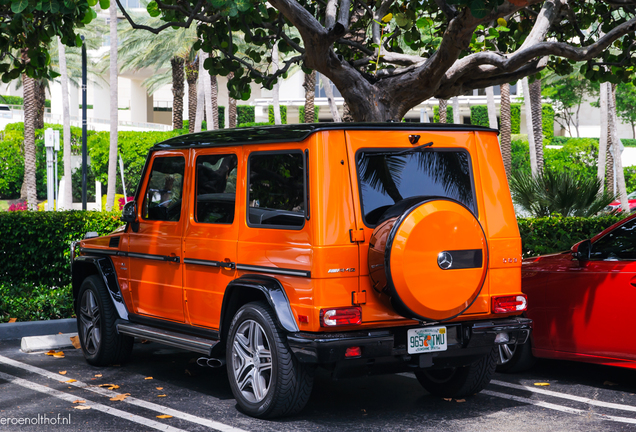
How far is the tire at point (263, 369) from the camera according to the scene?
5.07m

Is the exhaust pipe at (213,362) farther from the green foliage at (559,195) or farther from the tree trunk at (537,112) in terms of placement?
the tree trunk at (537,112)

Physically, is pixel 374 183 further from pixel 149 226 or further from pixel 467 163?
pixel 149 226

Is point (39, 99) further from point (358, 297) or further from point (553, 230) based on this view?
point (358, 297)

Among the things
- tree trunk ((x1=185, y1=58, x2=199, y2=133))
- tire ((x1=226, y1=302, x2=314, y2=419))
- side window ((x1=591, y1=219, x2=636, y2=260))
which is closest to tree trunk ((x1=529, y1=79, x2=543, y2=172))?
tree trunk ((x1=185, y1=58, x2=199, y2=133))

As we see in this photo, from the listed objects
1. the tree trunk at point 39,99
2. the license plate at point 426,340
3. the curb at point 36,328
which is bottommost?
the curb at point 36,328

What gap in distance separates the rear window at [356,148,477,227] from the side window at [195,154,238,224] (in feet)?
3.81

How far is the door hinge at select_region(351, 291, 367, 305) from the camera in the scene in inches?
195

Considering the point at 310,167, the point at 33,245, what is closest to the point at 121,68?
the point at 33,245

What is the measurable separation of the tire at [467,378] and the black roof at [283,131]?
174 centimetres

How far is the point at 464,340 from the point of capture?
17.4ft

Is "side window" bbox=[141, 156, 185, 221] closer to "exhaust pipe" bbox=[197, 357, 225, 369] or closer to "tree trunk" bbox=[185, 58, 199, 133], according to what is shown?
"exhaust pipe" bbox=[197, 357, 225, 369]

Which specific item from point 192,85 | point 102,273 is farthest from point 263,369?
point 192,85

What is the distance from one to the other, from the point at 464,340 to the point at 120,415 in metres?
2.52

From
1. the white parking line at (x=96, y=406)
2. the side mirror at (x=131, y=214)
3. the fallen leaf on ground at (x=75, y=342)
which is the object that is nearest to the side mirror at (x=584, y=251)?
the white parking line at (x=96, y=406)
